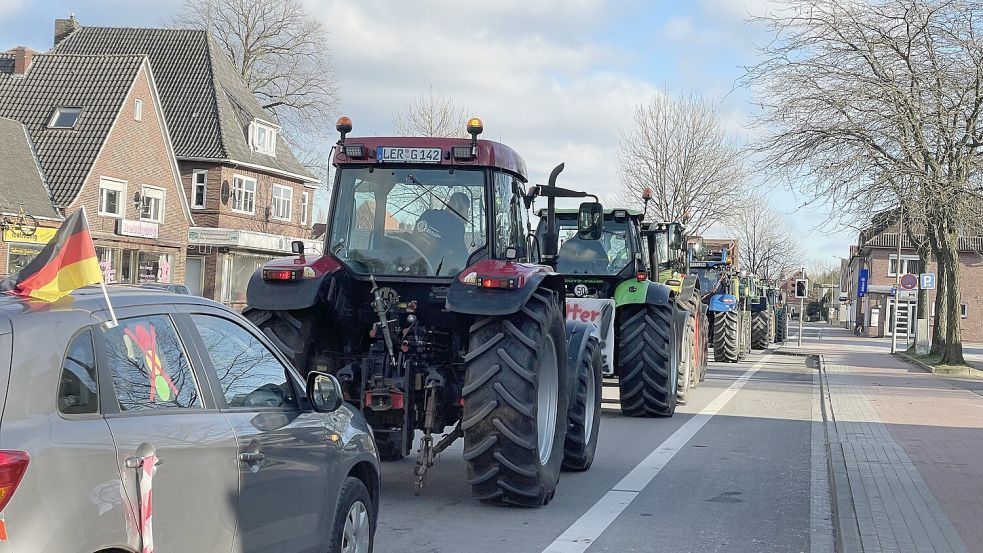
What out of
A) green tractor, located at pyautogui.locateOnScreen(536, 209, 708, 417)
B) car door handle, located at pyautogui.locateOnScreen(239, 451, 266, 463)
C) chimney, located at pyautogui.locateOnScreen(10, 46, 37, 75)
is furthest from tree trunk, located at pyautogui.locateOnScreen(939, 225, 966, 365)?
chimney, located at pyautogui.locateOnScreen(10, 46, 37, 75)

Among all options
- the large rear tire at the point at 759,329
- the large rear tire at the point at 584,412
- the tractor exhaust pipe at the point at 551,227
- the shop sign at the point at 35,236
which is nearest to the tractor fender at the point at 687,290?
the large rear tire at the point at 584,412

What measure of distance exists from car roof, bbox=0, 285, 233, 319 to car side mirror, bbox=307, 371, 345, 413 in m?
0.71

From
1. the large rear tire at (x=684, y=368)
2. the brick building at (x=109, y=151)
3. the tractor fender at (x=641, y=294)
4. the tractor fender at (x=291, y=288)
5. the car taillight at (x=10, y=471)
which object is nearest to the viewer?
the car taillight at (x=10, y=471)

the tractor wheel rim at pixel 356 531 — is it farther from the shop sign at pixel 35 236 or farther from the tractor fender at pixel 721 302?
the shop sign at pixel 35 236

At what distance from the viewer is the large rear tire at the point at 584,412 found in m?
9.13

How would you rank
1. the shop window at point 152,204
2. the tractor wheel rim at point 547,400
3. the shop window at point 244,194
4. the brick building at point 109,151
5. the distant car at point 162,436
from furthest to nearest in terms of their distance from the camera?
1. the shop window at point 244,194
2. the shop window at point 152,204
3. the brick building at point 109,151
4. the tractor wheel rim at point 547,400
5. the distant car at point 162,436

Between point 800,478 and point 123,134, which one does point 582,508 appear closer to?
point 800,478

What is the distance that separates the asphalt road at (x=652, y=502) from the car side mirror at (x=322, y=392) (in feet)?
6.01

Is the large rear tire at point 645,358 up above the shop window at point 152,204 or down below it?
below

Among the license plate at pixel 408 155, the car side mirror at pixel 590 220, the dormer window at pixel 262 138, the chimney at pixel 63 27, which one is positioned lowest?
the car side mirror at pixel 590 220

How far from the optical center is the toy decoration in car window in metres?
3.89

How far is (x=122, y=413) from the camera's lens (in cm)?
364

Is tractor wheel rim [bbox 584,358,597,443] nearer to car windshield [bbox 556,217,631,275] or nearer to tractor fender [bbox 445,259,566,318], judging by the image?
tractor fender [bbox 445,259,566,318]

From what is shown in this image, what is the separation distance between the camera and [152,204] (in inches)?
1564
